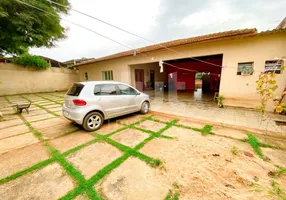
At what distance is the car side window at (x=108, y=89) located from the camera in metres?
3.96

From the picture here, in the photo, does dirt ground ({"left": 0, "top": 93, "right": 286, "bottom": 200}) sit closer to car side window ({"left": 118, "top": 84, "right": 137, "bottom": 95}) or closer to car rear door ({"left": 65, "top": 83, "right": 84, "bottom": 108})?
car rear door ({"left": 65, "top": 83, "right": 84, "bottom": 108})

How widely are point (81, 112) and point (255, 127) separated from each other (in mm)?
5237

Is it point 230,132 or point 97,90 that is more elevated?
point 97,90

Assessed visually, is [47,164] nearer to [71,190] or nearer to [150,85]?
[71,190]

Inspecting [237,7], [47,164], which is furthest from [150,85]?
[47,164]

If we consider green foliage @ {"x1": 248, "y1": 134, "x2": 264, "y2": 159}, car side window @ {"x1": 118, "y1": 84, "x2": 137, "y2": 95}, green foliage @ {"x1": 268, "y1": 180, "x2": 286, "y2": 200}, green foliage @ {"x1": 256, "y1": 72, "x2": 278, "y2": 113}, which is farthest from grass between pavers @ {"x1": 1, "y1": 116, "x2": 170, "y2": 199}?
green foliage @ {"x1": 256, "y1": 72, "x2": 278, "y2": 113}

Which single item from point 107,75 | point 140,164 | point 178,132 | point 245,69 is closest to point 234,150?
point 178,132

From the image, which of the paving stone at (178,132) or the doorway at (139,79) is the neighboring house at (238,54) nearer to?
the doorway at (139,79)

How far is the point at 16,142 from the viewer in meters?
3.18

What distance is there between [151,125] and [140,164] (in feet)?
6.31

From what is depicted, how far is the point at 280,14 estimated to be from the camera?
5.79 meters

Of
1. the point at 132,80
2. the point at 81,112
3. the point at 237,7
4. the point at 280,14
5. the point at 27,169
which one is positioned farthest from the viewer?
the point at 132,80

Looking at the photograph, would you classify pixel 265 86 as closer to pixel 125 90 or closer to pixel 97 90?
pixel 125 90

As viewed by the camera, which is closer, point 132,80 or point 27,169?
point 27,169
